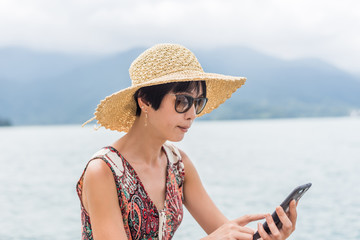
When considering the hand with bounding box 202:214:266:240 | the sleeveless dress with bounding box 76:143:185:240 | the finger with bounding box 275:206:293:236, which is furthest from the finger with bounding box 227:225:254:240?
the sleeveless dress with bounding box 76:143:185:240

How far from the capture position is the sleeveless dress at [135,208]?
5.77 ft

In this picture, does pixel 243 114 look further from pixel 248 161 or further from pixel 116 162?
pixel 116 162

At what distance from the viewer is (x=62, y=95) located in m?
154

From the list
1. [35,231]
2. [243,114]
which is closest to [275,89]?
[243,114]

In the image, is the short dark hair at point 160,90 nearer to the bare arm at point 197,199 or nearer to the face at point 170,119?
the face at point 170,119

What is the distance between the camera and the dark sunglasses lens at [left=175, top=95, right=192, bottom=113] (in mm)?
1780

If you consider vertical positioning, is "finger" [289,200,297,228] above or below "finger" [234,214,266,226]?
below

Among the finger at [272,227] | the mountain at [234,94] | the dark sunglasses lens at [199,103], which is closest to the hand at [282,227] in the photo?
the finger at [272,227]

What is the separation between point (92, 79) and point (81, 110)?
1644 inches

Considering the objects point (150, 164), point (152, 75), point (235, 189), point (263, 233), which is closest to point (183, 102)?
point (152, 75)

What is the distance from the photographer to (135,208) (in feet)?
5.86

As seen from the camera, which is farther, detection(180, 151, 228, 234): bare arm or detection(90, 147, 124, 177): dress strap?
detection(180, 151, 228, 234): bare arm

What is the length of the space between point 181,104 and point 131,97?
245 millimetres

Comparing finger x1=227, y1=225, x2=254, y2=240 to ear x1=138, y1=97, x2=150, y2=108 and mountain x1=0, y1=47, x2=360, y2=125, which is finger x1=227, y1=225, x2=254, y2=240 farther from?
mountain x1=0, y1=47, x2=360, y2=125
